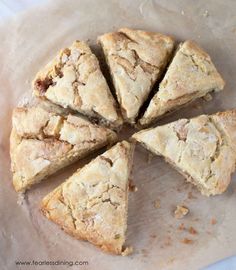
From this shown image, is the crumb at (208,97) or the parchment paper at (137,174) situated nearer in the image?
the parchment paper at (137,174)

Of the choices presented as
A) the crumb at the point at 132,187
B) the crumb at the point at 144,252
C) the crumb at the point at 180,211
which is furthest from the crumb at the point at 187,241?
the crumb at the point at 132,187

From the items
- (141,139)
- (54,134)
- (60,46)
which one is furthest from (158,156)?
(60,46)

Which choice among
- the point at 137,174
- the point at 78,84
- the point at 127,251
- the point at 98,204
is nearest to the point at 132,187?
the point at 137,174

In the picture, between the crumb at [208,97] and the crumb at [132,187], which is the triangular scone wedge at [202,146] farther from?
the crumb at [132,187]

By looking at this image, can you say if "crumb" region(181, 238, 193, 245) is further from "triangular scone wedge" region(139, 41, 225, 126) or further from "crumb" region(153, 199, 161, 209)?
"triangular scone wedge" region(139, 41, 225, 126)

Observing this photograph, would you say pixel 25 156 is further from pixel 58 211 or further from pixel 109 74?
pixel 109 74

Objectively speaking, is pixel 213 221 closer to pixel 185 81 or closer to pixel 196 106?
pixel 196 106
